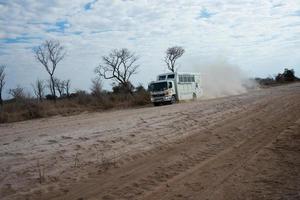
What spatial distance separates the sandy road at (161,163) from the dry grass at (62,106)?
2140 cm

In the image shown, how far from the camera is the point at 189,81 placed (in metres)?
46.1

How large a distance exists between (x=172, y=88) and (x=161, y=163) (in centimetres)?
3113

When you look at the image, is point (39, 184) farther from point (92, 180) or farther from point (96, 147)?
point (96, 147)

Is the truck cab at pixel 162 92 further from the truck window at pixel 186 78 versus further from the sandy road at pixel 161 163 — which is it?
the sandy road at pixel 161 163

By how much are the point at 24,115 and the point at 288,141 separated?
96.8 ft

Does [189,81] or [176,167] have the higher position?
[189,81]

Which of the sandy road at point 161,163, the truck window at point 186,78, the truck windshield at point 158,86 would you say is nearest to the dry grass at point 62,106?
the truck windshield at point 158,86

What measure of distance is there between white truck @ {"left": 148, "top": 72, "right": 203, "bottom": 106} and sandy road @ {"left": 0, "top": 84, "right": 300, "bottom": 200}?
22767 mm

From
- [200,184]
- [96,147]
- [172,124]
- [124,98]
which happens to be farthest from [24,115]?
[200,184]

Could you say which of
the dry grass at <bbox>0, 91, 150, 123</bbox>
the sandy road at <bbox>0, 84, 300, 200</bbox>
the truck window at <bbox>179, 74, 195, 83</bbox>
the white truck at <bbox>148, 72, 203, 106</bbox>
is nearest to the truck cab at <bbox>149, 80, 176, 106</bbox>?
the white truck at <bbox>148, 72, 203, 106</bbox>

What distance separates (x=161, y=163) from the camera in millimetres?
11008

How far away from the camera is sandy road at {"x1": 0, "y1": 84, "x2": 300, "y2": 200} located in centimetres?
836

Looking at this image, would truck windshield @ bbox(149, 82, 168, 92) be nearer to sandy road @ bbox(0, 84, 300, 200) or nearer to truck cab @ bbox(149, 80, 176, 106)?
truck cab @ bbox(149, 80, 176, 106)

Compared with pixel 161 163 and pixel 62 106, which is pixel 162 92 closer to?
pixel 62 106
